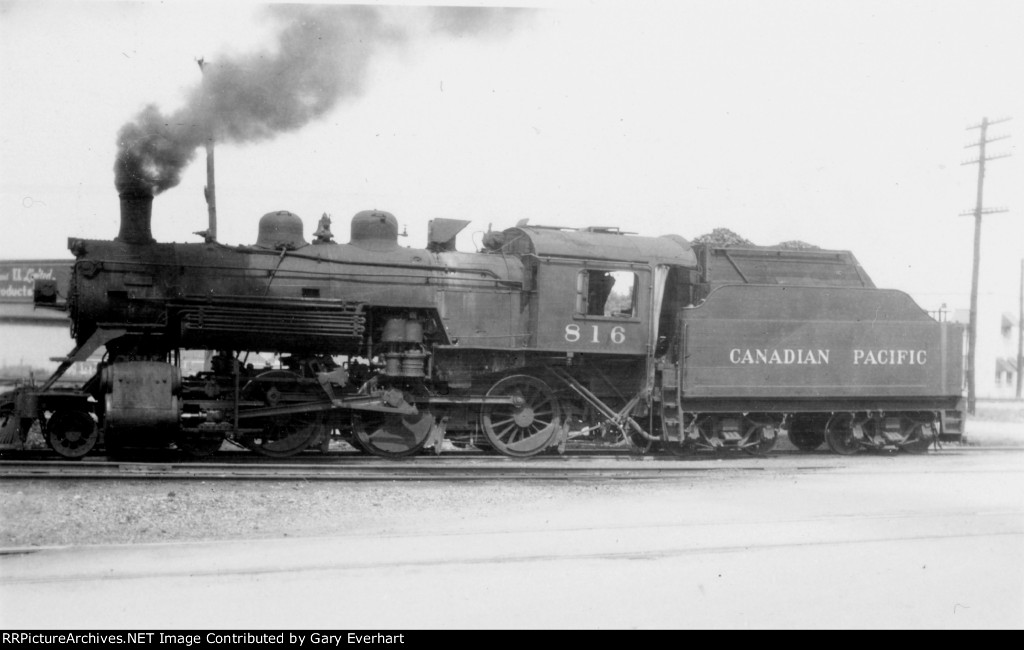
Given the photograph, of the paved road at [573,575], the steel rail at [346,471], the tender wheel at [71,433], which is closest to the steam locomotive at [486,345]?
the tender wheel at [71,433]

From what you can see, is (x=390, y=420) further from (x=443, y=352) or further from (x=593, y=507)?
(x=593, y=507)

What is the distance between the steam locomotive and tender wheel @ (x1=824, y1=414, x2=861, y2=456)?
36 millimetres

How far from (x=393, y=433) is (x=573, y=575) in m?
5.62

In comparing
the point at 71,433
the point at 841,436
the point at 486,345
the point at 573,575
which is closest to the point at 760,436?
the point at 841,436

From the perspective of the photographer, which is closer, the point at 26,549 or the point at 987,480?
the point at 26,549

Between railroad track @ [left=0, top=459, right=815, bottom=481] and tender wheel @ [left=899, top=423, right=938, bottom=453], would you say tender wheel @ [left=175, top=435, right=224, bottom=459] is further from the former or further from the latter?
tender wheel @ [left=899, top=423, right=938, bottom=453]

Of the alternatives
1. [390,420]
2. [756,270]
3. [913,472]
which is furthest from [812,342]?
[390,420]

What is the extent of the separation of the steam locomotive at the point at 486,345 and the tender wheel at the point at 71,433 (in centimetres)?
2

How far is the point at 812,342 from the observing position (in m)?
11.9

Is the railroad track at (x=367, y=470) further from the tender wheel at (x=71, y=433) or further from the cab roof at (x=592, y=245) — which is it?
the cab roof at (x=592, y=245)

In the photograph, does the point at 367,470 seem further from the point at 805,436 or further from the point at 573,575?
the point at 805,436

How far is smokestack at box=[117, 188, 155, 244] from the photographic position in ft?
32.4

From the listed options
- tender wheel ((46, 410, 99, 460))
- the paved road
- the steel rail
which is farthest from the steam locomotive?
the paved road
